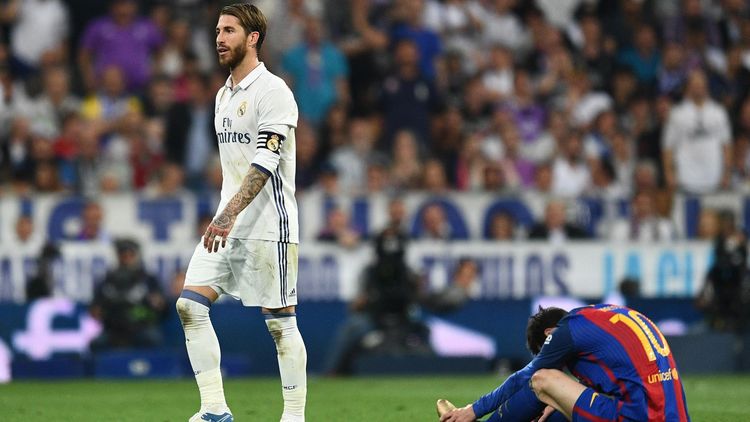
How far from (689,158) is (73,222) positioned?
25.9 feet

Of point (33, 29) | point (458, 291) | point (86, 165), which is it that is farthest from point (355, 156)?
point (33, 29)

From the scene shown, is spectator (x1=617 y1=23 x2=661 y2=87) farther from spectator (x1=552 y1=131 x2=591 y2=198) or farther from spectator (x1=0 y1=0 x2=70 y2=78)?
spectator (x1=0 y1=0 x2=70 y2=78)

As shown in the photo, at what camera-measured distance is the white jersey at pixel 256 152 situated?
27.9 ft

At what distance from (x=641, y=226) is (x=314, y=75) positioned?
4.57 m

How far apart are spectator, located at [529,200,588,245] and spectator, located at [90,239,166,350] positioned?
14.9 ft

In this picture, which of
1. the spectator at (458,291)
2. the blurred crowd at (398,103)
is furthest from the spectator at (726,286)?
the spectator at (458,291)

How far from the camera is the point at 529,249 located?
56.9 ft

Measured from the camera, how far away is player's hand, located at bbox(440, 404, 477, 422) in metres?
8.21

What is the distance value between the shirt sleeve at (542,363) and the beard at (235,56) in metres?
2.43

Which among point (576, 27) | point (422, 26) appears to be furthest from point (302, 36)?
point (576, 27)

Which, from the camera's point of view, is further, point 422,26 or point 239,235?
point 422,26

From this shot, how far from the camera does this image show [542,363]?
7781 millimetres

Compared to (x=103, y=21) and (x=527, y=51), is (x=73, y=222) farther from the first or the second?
(x=527, y=51)

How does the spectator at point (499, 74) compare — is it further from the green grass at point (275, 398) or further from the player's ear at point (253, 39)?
the player's ear at point (253, 39)
